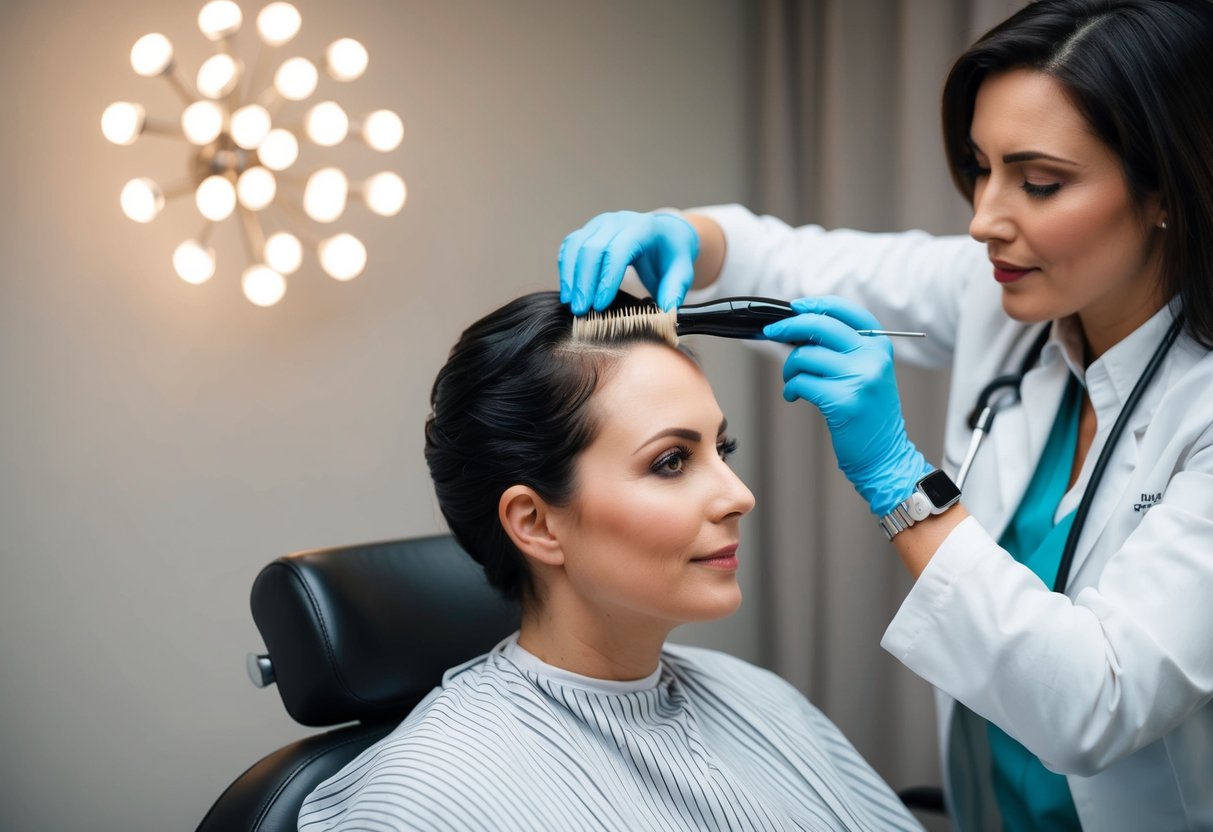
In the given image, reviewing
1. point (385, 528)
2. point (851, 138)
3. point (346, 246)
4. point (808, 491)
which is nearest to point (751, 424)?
point (808, 491)

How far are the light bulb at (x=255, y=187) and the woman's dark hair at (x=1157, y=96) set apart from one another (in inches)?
49.7

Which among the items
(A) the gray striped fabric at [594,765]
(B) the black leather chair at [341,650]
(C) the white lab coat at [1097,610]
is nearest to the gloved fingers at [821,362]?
(C) the white lab coat at [1097,610]

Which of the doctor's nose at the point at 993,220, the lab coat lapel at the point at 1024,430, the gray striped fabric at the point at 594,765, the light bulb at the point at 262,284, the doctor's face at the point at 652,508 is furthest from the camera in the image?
the light bulb at the point at 262,284

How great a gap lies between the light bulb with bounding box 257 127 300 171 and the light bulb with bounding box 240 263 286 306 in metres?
A: 0.20

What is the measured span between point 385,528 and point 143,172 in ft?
2.93

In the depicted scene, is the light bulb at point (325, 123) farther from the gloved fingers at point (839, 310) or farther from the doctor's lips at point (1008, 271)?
the doctor's lips at point (1008, 271)

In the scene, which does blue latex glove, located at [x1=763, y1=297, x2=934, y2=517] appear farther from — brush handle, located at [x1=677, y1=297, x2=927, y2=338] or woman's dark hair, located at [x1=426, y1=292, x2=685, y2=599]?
woman's dark hair, located at [x1=426, y1=292, x2=685, y2=599]

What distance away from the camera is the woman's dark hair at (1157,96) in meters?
1.23

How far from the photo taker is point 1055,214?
1.28 metres

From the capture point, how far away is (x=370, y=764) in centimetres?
119

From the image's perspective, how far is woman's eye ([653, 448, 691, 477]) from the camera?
1253 mm

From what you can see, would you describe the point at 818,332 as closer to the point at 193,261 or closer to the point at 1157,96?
the point at 1157,96

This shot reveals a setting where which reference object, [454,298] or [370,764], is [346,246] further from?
[370,764]

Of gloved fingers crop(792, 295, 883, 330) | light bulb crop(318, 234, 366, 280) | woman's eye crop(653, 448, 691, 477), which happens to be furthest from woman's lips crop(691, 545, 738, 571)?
light bulb crop(318, 234, 366, 280)
